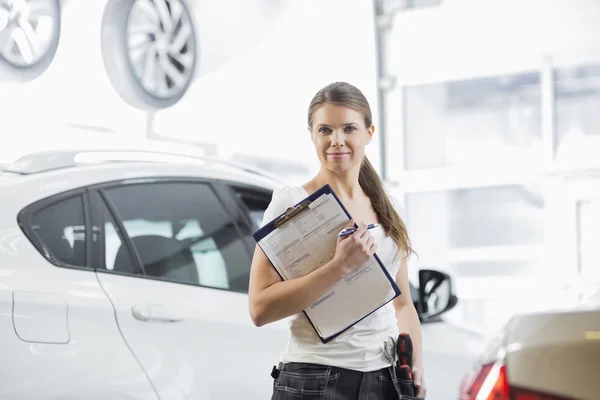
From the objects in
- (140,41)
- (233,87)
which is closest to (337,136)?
(140,41)

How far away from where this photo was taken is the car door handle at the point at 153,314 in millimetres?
2453

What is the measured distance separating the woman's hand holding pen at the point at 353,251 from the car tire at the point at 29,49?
2.74 m

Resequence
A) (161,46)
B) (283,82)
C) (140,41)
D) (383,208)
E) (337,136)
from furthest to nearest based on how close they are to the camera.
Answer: (283,82) < (161,46) < (140,41) < (383,208) < (337,136)

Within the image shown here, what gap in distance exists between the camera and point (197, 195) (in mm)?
2926

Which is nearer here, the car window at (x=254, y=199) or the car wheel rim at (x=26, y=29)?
the car window at (x=254, y=199)

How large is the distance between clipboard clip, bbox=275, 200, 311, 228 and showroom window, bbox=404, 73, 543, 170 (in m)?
6.72

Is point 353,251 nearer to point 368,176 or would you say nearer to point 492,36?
point 368,176

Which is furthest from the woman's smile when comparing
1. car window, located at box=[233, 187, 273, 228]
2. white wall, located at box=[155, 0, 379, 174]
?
white wall, located at box=[155, 0, 379, 174]

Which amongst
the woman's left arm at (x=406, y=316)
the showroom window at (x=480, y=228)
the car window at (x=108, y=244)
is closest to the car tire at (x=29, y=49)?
the car window at (x=108, y=244)

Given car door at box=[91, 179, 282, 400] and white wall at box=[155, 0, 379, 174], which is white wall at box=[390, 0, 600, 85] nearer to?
white wall at box=[155, 0, 379, 174]

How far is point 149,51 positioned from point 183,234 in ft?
8.17

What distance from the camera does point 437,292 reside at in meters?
3.07

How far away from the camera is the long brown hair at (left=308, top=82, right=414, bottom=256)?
1.83 meters

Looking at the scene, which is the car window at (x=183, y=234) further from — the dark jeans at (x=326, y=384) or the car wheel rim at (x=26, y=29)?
the car wheel rim at (x=26, y=29)
